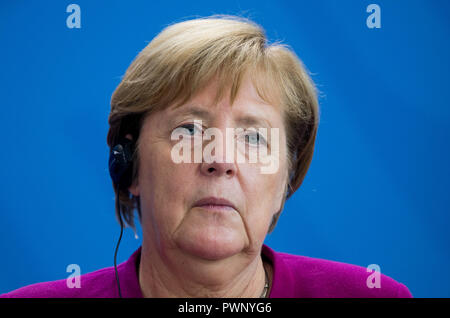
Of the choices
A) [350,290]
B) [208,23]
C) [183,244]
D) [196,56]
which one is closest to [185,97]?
[196,56]

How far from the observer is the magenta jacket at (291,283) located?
1587 mm

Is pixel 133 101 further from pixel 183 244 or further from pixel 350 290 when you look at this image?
pixel 350 290

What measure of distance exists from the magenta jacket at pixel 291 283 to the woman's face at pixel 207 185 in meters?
0.20

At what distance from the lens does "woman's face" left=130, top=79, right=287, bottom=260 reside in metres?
1.33

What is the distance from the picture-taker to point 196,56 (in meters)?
1.43

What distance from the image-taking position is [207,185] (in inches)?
52.3

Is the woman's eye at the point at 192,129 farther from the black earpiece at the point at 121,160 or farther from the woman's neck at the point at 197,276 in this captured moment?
the woman's neck at the point at 197,276

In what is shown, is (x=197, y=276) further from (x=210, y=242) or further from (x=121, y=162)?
(x=121, y=162)

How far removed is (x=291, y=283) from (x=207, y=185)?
18.9 inches

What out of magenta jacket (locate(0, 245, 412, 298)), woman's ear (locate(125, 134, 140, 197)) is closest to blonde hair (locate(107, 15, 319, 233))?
woman's ear (locate(125, 134, 140, 197))

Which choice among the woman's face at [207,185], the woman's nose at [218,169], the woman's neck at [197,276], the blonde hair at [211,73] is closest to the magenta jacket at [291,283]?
the woman's neck at [197,276]

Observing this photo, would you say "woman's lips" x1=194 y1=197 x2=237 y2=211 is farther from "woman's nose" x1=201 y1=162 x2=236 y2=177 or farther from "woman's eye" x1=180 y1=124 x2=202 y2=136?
"woman's eye" x1=180 y1=124 x2=202 y2=136

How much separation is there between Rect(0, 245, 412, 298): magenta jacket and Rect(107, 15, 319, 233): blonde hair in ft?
1.01

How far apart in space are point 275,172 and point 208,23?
0.47m
